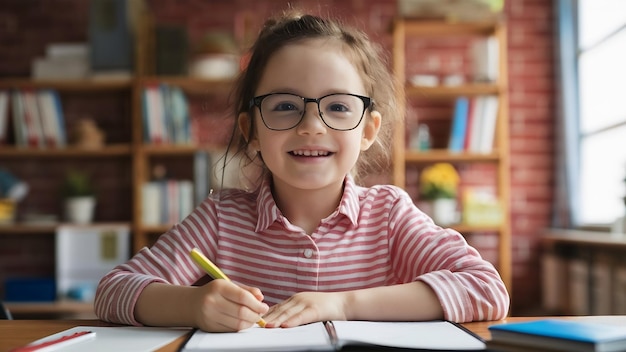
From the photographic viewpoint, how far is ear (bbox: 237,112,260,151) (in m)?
1.42

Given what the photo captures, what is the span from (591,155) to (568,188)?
9.0 inches

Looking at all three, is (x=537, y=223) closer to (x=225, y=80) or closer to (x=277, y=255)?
(x=225, y=80)

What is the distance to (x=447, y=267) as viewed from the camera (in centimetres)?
119

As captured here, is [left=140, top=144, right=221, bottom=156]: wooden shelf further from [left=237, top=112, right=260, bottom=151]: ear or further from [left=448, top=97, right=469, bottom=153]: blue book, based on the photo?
[left=237, top=112, right=260, bottom=151]: ear

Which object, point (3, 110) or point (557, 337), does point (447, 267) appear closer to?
point (557, 337)

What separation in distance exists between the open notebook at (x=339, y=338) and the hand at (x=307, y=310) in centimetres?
2

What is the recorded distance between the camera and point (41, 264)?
4.05m

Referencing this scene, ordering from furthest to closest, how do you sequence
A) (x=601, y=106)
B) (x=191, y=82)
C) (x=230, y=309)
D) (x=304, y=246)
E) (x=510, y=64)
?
(x=510, y=64) → (x=191, y=82) → (x=601, y=106) → (x=304, y=246) → (x=230, y=309)

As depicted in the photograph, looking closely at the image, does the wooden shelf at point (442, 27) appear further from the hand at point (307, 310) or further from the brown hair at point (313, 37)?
the hand at point (307, 310)

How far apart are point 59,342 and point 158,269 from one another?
40 centimetres

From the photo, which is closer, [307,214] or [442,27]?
[307,214]

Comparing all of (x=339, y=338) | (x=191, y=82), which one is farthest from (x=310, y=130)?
(x=191, y=82)

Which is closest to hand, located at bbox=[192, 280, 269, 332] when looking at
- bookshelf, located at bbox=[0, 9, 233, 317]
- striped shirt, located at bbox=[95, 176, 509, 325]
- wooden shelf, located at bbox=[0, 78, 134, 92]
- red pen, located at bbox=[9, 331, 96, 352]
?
red pen, located at bbox=[9, 331, 96, 352]

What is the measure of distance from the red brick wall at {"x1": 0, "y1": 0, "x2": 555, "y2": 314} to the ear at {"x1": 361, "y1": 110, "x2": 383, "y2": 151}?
263cm
